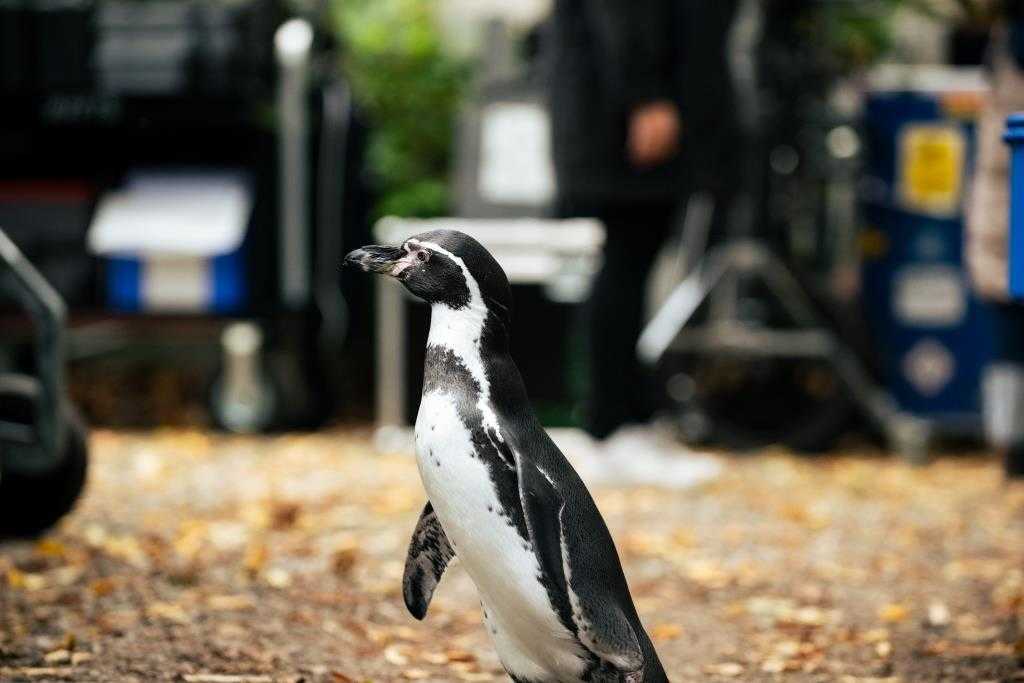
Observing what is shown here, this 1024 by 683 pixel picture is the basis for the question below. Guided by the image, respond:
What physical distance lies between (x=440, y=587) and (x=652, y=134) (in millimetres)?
1463

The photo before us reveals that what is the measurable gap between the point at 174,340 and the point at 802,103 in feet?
10.1

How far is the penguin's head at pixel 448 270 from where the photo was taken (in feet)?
5.94

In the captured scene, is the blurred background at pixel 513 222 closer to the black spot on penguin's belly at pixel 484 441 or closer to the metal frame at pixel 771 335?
the metal frame at pixel 771 335

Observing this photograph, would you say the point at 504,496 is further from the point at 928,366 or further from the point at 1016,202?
the point at 928,366

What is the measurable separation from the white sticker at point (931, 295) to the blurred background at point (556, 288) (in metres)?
0.01

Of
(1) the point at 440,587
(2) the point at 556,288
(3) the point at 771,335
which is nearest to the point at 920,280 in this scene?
(3) the point at 771,335

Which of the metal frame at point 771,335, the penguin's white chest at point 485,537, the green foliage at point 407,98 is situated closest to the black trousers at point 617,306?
the metal frame at point 771,335

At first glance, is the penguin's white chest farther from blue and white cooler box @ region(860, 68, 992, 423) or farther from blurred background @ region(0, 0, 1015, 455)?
blue and white cooler box @ region(860, 68, 992, 423)

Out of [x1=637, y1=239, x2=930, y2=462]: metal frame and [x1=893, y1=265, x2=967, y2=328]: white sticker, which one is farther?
[x1=893, y1=265, x2=967, y2=328]: white sticker

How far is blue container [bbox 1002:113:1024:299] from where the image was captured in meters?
2.09

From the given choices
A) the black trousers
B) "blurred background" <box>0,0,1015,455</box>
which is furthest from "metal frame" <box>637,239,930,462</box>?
the black trousers

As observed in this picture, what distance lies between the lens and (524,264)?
5.01 meters

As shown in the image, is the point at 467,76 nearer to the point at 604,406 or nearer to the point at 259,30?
the point at 259,30

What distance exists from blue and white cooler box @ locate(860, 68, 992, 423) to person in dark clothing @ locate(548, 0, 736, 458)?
123cm
